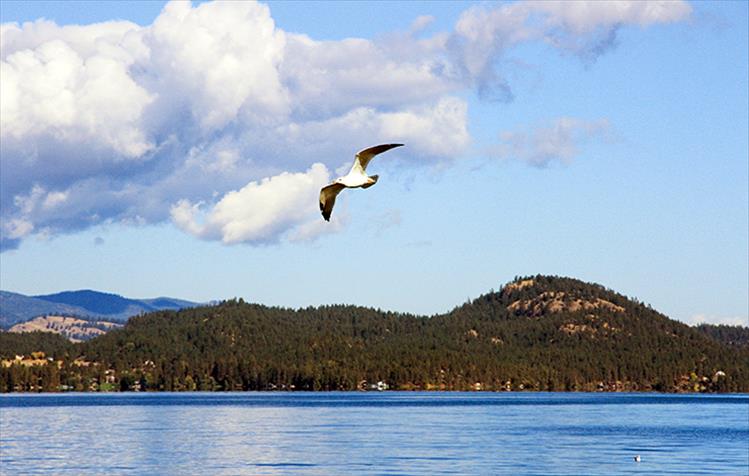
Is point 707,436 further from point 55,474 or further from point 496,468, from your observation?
point 55,474

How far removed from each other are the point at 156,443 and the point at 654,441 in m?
65.5

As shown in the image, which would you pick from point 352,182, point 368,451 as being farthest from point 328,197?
point 368,451

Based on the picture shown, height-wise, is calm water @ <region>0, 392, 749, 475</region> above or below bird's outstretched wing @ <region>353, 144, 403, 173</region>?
below

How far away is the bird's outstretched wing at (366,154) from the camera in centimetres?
3916

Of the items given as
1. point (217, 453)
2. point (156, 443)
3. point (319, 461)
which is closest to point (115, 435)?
point (156, 443)

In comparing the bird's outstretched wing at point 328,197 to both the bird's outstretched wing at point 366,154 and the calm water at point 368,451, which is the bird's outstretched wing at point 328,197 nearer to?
the bird's outstretched wing at point 366,154

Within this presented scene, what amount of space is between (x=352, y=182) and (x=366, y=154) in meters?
1.26

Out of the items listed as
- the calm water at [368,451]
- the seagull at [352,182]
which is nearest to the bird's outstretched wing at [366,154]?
the seagull at [352,182]

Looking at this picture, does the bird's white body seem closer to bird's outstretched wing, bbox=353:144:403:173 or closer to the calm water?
bird's outstretched wing, bbox=353:144:403:173

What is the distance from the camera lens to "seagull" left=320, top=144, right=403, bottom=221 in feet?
136

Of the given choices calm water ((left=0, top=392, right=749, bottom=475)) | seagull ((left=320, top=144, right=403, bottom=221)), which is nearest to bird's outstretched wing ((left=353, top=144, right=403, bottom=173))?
seagull ((left=320, top=144, right=403, bottom=221))

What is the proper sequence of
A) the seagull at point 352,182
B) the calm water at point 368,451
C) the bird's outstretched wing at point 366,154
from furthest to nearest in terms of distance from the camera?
the calm water at point 368,451 → the seagull at point 352,182 → the bird's outstretched wing at point 366,154

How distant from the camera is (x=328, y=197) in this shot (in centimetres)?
4275

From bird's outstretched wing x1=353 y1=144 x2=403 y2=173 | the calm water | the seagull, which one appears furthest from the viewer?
the calm water
